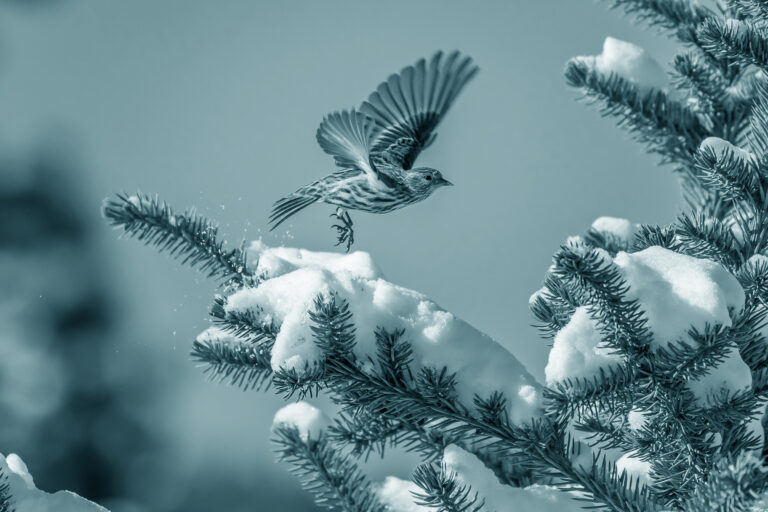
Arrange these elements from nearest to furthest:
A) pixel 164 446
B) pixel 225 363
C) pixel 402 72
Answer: pixel 225 363 → pixel 402 72 → pixel 164 446

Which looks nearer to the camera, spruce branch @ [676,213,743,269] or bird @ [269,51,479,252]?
spruce branch @ [676,213,743,269]

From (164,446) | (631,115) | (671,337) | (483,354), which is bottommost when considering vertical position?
(164,446)

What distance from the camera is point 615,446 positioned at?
1842 mm

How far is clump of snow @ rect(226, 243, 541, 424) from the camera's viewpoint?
5.20ft

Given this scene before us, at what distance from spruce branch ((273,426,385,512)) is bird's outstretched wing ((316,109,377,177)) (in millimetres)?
727

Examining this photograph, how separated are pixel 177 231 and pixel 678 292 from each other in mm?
1134

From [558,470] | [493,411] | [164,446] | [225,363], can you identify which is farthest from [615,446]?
[164,446]

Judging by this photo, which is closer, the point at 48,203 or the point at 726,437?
the point at 726,437

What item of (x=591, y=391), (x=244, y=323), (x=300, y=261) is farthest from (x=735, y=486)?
(x=300, y=261)

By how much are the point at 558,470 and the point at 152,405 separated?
→ 7.02 meters

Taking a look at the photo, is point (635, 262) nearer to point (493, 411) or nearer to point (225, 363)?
point (493, 411)

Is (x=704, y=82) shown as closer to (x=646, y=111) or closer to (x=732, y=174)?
(x=646, y=111)

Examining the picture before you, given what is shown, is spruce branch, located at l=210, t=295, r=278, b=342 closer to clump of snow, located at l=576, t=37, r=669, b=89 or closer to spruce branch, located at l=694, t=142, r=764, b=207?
spruce branch, located at l=694, t=142, r=764, b=207

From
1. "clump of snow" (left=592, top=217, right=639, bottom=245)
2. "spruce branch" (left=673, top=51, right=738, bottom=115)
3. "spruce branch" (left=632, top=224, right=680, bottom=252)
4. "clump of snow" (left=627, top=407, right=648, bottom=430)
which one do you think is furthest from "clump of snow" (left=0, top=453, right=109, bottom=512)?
"spruce branch" (left=673, top=51, right=738, bottom=115)
